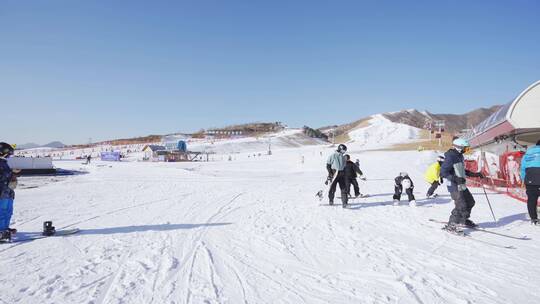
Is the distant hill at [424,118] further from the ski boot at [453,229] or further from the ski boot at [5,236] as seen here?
the ski boot at [5,236]

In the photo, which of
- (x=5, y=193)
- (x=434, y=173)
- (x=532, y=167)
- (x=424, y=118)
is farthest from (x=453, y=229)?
(x=424, y=118)

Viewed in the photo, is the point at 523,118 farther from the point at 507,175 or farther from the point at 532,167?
the point at 532,167

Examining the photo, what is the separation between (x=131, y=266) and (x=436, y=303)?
159 inches

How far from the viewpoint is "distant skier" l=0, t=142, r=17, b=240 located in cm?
546

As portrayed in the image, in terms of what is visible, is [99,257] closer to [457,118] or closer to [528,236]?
[528,236]

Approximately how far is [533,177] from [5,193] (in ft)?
35.5

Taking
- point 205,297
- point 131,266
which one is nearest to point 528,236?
point 205,297

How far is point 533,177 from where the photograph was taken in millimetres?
6434

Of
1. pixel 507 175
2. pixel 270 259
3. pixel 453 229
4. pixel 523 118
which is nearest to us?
pixel 270 259

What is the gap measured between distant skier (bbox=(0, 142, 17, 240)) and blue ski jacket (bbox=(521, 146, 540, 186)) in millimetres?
10675

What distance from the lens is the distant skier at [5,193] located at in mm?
5457

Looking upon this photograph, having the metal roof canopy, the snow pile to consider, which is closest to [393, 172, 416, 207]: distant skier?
the metal roof canopy

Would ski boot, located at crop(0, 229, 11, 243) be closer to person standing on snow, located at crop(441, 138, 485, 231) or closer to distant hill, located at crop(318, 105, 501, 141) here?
person standing on snow, located at crop(441, 138, 485, 231)

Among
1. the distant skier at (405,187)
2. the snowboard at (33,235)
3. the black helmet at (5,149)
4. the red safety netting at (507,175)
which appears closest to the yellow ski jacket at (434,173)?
the distant skier at (405,187)
